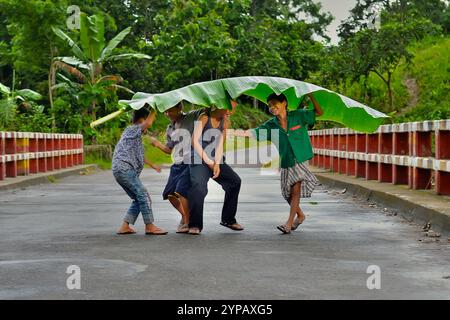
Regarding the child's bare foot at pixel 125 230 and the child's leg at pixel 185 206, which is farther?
the child's leg at pixel 185 206

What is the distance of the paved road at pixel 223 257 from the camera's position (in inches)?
269

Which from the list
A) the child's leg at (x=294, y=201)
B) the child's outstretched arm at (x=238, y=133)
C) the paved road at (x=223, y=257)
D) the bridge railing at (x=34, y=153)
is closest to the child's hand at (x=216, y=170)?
the child's outstretched arm at (x=238, y=133)

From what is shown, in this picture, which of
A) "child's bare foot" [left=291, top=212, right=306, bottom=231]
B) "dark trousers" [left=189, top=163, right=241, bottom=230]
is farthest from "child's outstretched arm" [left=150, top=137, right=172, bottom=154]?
"child's bare foot" [left=291, top=212, right=306, bottom=231]

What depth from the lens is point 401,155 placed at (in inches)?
611

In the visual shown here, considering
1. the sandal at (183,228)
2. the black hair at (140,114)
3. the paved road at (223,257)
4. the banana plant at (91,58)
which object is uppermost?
the banana plant at (91,58)

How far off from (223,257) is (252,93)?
329cm

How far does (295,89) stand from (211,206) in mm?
4653

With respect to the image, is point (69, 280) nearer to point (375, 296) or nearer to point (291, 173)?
point (375, 296)

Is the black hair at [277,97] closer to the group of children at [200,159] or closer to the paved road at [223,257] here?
the group of children at [200,159]

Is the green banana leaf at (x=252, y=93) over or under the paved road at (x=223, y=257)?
over

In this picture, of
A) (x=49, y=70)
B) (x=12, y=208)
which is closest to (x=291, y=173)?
(x=12, y=208)

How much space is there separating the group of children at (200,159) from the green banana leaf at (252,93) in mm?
256

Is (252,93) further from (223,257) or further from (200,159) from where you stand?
(223,257)

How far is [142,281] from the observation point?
23.6 ft
